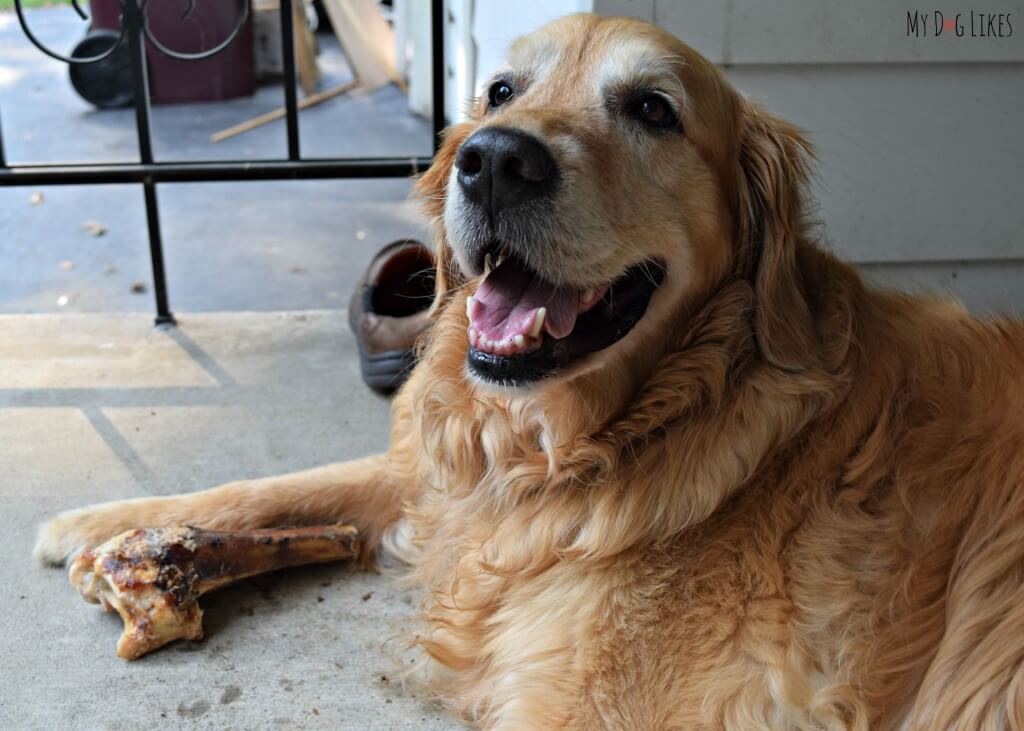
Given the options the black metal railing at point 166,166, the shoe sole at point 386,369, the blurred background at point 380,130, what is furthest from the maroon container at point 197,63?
the shoe sole at point 386,369

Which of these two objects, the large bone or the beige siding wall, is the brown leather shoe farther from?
the beige siding wall

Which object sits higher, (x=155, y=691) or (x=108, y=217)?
(x=155, y=691)

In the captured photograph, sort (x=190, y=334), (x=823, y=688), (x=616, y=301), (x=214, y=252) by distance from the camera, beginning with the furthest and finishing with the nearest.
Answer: (x=214, y=252)
(x=190, y=334)
(x=616, y=301)
(x=823, y=688)

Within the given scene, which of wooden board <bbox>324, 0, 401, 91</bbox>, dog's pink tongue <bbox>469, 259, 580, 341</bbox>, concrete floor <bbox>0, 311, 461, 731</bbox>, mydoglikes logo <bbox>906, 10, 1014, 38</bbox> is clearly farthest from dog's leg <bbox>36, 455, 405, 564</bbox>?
wooden board <bbox>324, 0, 401, 91</bbox>

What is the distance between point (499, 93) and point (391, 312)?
1.31 m

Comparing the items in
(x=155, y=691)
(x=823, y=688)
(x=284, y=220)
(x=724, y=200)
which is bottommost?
(x=284, y=220)

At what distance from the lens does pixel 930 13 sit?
2.88 meters

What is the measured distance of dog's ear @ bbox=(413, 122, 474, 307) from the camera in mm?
2195

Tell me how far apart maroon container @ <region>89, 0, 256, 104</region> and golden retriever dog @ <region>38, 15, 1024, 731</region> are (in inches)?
187

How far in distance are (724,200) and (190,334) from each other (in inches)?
84.6

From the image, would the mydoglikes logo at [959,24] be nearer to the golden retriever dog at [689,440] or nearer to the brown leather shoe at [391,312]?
the golden retriever dog at [689,440]

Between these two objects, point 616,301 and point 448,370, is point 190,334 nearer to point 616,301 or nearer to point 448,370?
point 448,370

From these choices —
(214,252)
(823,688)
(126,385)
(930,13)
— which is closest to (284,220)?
(214,252)

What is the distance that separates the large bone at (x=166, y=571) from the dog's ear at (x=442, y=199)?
2.19ft
